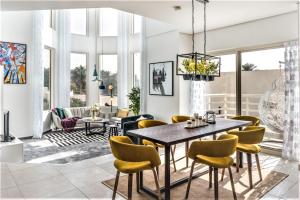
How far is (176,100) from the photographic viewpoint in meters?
6.33

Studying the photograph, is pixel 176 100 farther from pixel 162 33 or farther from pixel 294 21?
pixel 294 21

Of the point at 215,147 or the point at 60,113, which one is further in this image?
the point at 60,113

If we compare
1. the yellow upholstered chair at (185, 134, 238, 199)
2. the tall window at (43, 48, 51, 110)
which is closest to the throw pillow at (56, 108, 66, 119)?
the tall window at (43, 48, 51, 110)

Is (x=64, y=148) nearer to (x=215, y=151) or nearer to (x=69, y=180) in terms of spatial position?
(x=69, y=180)

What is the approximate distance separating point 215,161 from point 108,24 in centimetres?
829

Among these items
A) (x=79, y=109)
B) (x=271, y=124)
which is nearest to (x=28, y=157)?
(x=79, y=109)

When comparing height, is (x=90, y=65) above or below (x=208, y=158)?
above

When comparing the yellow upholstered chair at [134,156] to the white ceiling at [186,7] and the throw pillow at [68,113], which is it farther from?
the throw pillow at [68,113]

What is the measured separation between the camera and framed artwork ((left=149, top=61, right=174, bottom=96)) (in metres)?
6.48

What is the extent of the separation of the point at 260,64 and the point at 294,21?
106 centimetres

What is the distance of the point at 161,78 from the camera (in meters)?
6.77

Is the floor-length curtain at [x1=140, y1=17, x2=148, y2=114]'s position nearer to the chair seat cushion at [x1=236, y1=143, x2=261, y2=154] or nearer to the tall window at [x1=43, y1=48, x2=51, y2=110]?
the tall window at [x1=43, y1=48, x2=51, y2=110]

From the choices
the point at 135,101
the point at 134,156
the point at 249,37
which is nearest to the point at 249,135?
the point at 134,156

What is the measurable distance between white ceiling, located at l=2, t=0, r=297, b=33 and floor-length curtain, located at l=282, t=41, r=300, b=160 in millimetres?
798
